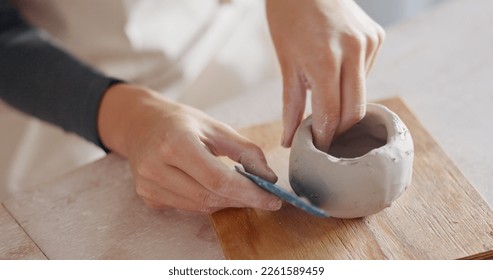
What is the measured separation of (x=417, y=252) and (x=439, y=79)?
393 millimetres

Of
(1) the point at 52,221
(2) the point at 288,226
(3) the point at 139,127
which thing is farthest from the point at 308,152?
(1) the point at 52,221

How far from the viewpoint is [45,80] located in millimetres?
966

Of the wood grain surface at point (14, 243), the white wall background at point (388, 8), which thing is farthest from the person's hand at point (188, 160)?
the white wall background at point (388, 8)

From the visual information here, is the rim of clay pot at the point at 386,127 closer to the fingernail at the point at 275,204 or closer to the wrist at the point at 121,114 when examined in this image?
the fingernail at the point at 275,204

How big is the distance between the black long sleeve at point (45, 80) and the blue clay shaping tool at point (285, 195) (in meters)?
0.27

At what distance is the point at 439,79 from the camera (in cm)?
103

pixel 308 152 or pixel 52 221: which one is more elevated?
pixel 308 152

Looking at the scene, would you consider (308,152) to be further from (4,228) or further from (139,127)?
(4,228)

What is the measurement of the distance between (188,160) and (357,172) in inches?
7.2

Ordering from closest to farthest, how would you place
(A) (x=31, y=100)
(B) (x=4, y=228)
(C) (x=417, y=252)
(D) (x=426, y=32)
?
(C) (x=417, y=252) < (B) (x=4, y=228) < (A) (x=31, y=100) < (D) (x=426, y=32)

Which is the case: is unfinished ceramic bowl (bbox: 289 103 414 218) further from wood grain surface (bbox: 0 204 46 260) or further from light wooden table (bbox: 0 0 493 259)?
wood grain surface (bbox: 0 204 46 260)

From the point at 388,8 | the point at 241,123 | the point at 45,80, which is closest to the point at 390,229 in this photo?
the point at 241,123

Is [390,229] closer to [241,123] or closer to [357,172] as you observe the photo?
[357,172]

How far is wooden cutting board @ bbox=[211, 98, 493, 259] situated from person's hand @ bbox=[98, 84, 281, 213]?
0.03 metres
